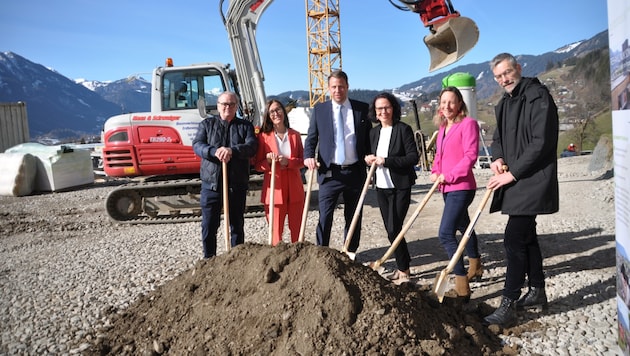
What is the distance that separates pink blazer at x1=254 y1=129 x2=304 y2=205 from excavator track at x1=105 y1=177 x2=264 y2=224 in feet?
10.4

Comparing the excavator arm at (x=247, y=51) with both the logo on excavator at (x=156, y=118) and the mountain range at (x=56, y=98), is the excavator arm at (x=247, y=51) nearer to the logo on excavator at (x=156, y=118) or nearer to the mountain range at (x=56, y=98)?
the logo on excavator at (x=156, y=118)

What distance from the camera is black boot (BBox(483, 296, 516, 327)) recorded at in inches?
128

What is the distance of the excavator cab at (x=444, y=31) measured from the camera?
6.35 metres

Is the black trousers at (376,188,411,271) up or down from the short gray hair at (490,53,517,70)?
down

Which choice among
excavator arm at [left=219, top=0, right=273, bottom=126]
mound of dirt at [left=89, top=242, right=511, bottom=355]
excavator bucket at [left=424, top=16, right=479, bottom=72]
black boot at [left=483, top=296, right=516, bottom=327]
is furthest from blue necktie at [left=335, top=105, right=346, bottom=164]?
excavator arm at [left=219, top=0, right=273, bottom=126]

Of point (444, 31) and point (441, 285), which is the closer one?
point (441, 285)

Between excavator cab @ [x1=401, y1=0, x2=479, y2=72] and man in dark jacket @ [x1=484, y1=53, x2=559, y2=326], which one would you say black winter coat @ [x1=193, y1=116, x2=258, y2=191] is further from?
excavator cab @ [x1=401, y1=0, x2=479, y2=72]

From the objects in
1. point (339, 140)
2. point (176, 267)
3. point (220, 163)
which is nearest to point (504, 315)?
point (339, 140)

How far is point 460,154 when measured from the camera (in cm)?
369

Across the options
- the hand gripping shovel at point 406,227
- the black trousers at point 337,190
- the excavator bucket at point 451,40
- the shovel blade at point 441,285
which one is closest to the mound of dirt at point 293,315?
the shovel blade at point 441,285

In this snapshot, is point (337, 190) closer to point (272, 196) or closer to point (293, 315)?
point (272, 196)

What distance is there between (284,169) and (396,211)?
4.11 ft

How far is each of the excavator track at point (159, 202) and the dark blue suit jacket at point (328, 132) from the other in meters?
3.60

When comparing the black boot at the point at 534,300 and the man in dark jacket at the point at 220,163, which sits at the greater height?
the man in dark jacket at the point at 220,163
